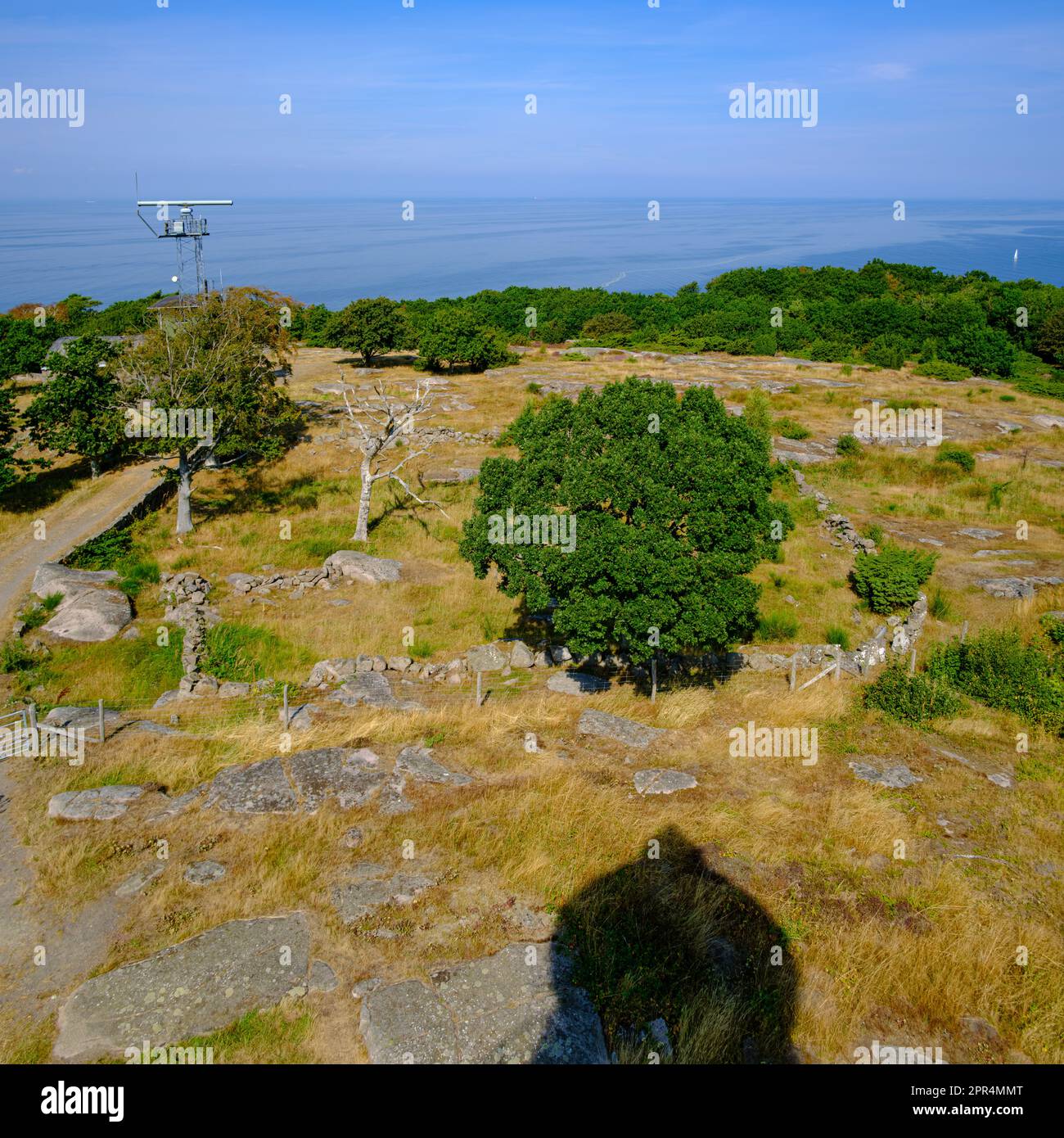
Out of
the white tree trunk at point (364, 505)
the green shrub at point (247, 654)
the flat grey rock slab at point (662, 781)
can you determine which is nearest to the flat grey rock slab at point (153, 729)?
the green shrub at point (247, 654)

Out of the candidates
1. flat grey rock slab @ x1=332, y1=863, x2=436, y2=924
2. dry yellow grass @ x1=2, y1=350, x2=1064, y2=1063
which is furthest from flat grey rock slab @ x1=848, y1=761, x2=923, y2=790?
flat grey rock slab @ x1=332, y1=863, x2=436, y2=924

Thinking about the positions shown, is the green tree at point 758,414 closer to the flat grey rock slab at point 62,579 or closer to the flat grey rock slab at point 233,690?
the flat grey rock slab at point 233,690

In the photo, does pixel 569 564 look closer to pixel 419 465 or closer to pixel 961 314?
pixel 419 465

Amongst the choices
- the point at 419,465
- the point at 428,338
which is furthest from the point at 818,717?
the point at 428,338

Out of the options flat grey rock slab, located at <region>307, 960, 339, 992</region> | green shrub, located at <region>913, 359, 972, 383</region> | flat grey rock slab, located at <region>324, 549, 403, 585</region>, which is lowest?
flat grey rock slab, located at <region>307, 960, 339, 992</region>

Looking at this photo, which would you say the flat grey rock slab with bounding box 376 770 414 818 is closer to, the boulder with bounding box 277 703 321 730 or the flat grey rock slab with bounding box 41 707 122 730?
the boulder with bounding box 277 703 321 730
